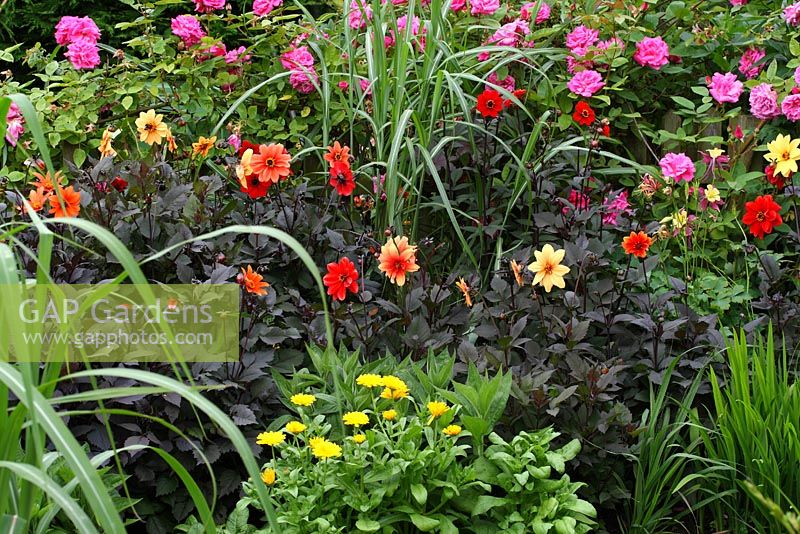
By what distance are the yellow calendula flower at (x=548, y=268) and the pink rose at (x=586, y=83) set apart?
1.02 m

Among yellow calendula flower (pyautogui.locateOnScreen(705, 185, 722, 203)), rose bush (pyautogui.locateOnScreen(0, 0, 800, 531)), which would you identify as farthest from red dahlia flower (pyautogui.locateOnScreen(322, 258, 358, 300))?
yellow calendula flower (pyautogui.locateOnScreen(705, 185, 722, 203))

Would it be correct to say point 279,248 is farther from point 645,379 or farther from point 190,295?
point 645,379

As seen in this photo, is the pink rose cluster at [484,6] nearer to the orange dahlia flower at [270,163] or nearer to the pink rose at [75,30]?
the orange dahlia flower at [270,163]

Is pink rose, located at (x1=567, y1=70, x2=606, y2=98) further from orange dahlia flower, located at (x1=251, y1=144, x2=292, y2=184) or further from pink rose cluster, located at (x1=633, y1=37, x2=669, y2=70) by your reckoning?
orange dahlia flower, located at (x1=251, y1=144, x2=292, y2=184)

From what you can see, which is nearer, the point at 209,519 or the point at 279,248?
the point at 209,519

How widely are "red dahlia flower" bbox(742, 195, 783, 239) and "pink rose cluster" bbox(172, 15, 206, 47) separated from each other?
2023mm

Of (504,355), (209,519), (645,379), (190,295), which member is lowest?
(645,379)

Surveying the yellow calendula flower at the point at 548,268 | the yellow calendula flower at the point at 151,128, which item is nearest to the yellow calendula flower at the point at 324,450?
the yellow calendula flower at the point at 548,268

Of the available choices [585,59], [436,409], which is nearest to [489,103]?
[585,59]

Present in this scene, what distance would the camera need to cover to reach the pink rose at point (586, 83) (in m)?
3.03

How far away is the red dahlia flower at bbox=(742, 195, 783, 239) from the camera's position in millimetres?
2562

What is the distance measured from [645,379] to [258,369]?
0.99m

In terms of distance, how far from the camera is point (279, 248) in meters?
2.46

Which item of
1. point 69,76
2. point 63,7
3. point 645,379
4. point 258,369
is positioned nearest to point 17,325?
point 258,369
